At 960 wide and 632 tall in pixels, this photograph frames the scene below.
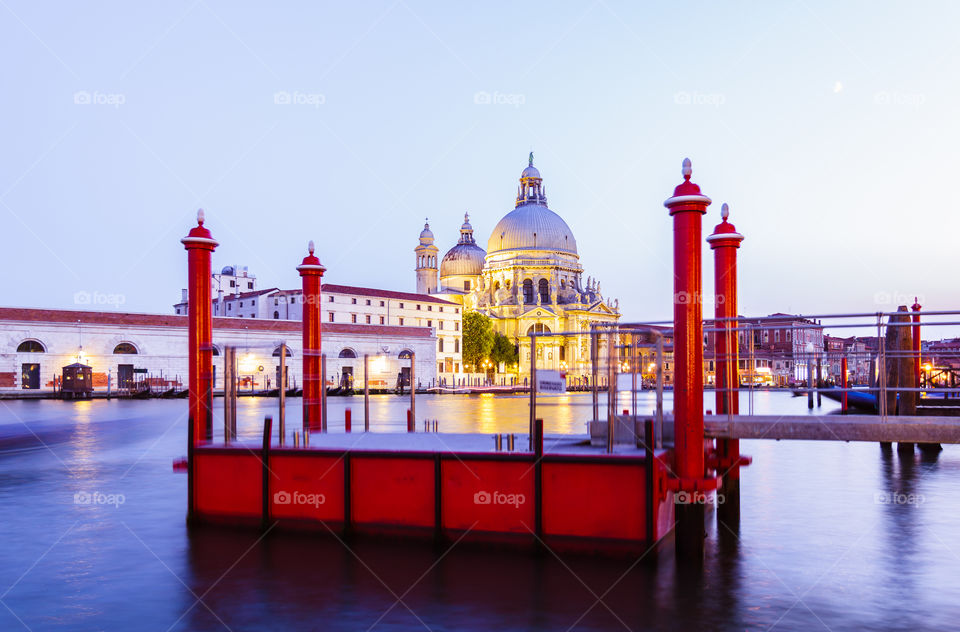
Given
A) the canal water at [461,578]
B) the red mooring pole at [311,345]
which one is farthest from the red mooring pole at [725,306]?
the red mooring pole at [311,345]

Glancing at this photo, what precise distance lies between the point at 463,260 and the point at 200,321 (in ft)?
367

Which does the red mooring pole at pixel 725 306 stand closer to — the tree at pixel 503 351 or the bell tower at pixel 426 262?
the tree at pixel 503 351

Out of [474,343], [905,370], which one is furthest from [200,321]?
[474,343]

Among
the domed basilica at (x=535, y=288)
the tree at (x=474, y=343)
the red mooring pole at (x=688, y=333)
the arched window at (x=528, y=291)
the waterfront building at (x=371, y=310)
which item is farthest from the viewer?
the arched window at (x=528, y=291)

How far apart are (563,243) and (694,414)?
105664 mm

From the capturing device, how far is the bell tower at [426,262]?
124m

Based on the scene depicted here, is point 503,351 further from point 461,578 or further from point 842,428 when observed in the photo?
point 842,428

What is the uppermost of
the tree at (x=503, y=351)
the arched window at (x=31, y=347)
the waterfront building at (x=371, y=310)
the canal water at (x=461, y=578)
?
the waterfront building at (x=371, y=310)

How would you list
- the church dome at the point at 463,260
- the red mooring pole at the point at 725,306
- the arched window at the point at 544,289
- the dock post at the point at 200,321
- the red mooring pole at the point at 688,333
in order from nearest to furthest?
the red mooring pole at the point at 688,333
the dock post at the point at 200,321
the red mooring pole at the point at 725,306
the arched window at the point at 544,289
the church dome at the point at 463,260

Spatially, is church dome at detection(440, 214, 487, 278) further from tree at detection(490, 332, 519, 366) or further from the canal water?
the canal water

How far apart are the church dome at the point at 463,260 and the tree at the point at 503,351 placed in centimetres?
2123

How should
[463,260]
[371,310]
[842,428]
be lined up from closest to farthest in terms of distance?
[842,428] → [371,310] → [463,260]

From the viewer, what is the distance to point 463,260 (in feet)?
407

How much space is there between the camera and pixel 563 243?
376ft
